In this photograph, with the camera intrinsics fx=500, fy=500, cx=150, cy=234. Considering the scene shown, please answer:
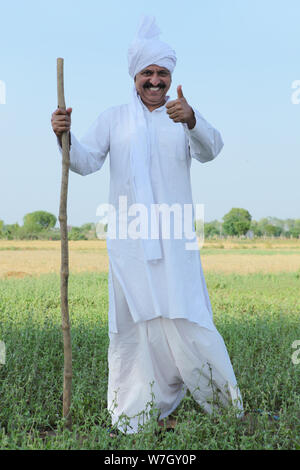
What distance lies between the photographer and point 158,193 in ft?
10.5

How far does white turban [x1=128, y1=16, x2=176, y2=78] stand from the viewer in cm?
318

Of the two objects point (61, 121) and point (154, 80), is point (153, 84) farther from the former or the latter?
point (61, 121)

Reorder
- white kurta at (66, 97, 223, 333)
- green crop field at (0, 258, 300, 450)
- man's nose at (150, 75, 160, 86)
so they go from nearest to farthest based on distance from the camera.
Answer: green crop field at (0, 258, 300, 450)
white kurta at (66, 97, 223, 333)
man's nose at (150, 75, 160, 86)

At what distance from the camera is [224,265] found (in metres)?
16.0

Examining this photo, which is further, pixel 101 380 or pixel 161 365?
pixel 101 380

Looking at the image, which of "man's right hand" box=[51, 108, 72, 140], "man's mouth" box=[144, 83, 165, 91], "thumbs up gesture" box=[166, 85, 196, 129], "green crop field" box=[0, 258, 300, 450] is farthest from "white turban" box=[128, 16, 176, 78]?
"green crop field" box=[0, 258, 300, 450]

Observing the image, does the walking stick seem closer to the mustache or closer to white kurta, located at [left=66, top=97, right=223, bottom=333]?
white kurta, located at [left=66, top=97, right=223, bottom=333]

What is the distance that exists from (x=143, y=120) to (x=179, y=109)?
1.32 ft

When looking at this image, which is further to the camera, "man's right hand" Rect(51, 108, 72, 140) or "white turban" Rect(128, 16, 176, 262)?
"white turban" Rect(128, 16, 176, 262)

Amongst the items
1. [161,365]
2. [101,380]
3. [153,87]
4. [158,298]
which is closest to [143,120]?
[153,87]

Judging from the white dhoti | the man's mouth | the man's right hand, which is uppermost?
the man's mouth

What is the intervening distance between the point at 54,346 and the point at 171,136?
8.67 feet

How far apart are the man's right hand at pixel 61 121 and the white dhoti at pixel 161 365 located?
1003 millimetres

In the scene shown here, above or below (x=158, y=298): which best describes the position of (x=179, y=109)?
above
